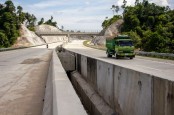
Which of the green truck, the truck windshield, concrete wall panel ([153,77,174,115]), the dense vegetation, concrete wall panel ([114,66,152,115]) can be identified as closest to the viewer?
concrete wall panel ([153,77,174,115])

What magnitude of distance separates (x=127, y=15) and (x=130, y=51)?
87.3 meters

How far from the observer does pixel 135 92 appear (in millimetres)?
7613

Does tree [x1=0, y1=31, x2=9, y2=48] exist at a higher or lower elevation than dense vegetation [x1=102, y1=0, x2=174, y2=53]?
lower

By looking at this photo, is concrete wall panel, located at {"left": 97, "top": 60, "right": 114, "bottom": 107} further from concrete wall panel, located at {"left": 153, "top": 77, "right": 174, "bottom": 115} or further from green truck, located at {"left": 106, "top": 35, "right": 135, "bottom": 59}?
green truck, located at {"left": 106, "top": 35, "right": 135, "bottom": 59}

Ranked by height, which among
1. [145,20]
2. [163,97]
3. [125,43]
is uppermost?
[145,20]

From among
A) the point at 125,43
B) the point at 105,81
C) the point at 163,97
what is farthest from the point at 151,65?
the point at 163,97

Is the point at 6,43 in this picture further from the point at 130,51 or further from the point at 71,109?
the point at 71,109

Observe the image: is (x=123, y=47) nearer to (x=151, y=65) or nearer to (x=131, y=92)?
(x=151, y=65)

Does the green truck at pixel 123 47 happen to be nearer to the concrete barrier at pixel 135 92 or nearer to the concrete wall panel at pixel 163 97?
the concrete barrier at pixel 135 92

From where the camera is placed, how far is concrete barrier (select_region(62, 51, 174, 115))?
5988mm

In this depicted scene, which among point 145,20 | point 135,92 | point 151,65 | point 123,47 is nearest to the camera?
point 135,92

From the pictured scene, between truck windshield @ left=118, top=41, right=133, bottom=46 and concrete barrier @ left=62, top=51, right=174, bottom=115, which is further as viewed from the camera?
truck windshield @ left=118, top=41, right=133, bottom=46

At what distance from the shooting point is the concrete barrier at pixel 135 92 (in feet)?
19.6

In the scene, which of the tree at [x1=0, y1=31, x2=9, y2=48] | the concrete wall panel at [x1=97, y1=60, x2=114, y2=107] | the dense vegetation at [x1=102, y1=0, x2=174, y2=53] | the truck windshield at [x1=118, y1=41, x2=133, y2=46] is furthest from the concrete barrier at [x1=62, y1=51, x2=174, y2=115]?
the tree at [x1=0, y1=31, x2=9, y2=48]
